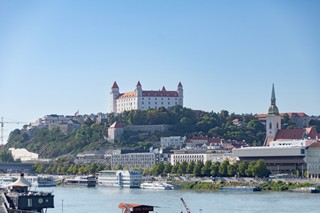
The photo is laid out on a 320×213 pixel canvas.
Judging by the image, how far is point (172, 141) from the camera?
88438 mm

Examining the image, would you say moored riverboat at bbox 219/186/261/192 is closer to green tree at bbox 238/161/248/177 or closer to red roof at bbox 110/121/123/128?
green tree at bbox 238/161/248/177

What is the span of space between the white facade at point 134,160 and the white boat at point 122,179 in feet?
49.2

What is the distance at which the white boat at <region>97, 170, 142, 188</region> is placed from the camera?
64.9 metres

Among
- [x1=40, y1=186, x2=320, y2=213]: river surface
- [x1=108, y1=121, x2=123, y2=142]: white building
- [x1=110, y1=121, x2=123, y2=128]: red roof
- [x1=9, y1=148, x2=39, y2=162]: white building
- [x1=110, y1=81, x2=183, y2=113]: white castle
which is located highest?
[x1=110, y1=81, x2=183, y2=113]: white castle

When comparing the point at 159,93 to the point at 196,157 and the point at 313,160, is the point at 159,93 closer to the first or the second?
the point at 196,157

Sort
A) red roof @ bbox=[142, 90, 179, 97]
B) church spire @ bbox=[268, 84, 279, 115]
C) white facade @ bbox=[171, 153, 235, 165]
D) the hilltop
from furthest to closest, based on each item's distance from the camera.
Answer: red roof @ bbox=[142, 90, 179, 97]
the hilltop
church spire @ bbox=[268, 84, 279, 115]
white facade @ bbox=[171, 153, 235, 165]

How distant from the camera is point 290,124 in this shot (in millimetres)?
98125

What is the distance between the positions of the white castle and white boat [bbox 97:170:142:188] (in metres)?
33.9

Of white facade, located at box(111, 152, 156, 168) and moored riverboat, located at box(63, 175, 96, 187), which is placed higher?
white facade, located at box(111, 152, 156, 168)

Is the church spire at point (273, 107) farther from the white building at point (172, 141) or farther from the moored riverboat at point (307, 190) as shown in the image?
the moored riverboat at point (307, 190)

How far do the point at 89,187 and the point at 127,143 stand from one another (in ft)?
81.5

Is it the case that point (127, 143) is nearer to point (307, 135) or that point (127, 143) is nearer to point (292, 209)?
point (307, 135)

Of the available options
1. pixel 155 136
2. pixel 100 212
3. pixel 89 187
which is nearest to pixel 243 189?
pixel 89 187

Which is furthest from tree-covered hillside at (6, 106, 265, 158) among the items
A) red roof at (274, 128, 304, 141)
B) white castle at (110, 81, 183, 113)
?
red roof at (274, 128, 304, 141)
